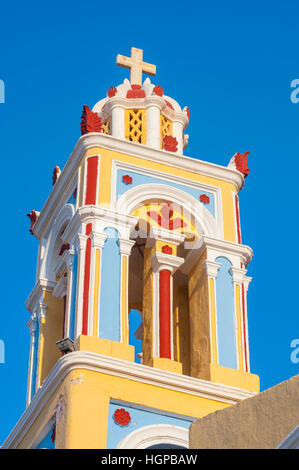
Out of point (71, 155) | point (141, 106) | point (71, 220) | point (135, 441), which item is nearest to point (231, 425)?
point (135, 441)

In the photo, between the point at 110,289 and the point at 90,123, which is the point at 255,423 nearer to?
the point at 110,289

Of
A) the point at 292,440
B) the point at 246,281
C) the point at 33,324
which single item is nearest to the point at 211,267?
the point at 246,281

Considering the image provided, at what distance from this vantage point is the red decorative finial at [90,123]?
18511mm

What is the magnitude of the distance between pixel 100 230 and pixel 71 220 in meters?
0.64

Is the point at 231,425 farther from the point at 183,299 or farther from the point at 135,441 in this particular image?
the point at 183,299

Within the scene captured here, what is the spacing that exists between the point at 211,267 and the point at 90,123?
122 inches

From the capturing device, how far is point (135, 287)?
19.9m

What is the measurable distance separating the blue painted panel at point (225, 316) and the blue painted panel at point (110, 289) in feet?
5.22

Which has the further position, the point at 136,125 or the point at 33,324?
the point at 136,125

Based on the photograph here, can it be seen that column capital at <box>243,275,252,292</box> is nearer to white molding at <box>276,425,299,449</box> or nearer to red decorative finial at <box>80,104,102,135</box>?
red decorative finial at <box>80,104,102,135</box>

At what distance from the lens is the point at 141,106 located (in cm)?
1980

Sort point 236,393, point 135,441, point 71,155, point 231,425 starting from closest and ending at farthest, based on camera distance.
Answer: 1. point 231,425
2. point 135,441
3. point 236,393
4. point 71,155

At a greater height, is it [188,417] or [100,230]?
[100,230]

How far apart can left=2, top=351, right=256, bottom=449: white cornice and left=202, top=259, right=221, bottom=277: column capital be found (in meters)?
2.06
